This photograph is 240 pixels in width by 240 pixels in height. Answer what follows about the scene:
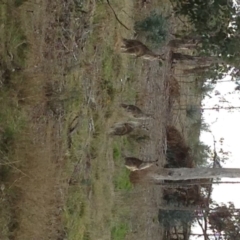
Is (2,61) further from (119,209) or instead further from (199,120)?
(199,120)

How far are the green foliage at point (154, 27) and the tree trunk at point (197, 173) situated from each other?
112 inches

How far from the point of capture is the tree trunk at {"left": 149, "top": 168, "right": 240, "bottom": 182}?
888cm

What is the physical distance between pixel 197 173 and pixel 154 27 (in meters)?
3.24

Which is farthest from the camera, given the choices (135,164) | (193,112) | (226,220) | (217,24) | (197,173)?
(193,112)

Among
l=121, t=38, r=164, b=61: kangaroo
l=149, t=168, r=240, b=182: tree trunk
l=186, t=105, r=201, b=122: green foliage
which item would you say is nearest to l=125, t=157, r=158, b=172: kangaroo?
l=149, t=168, r=240, b=182: tree trunk

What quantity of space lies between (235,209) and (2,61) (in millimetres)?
7644

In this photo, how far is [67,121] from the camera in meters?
7.97

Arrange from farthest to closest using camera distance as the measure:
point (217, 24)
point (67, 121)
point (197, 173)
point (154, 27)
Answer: point (154, 27) → point (197, 173) → point (67, 121) → point (217, 24)

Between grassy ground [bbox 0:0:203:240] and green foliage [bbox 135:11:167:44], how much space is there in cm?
25

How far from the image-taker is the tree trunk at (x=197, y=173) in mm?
8875

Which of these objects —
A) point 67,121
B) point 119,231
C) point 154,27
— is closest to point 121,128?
point 67,121

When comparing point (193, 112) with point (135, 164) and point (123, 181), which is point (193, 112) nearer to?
point (135, 164)

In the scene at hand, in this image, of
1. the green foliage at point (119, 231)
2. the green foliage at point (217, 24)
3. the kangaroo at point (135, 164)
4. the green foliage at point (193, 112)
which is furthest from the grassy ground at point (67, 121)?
the green foliage at point (193, 112)

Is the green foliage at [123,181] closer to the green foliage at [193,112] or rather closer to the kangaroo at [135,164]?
the kangaroo at [135,164]
